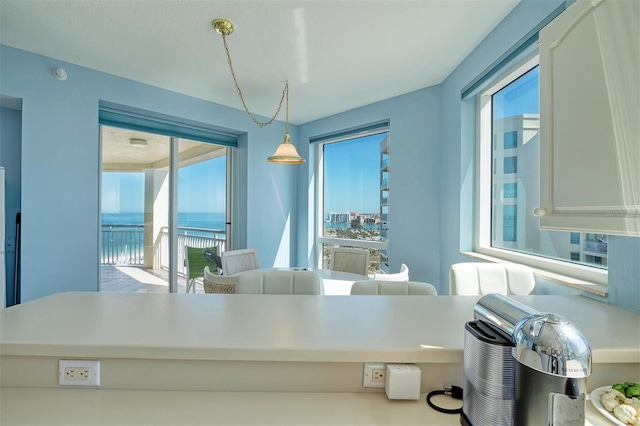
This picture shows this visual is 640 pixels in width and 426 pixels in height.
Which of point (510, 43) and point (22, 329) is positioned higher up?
point (510, 43)

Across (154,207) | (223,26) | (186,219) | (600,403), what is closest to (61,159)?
(154,207)

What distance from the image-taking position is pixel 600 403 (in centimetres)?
75

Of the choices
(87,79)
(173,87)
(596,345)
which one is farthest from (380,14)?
(87,79)

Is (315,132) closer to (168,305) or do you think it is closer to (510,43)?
(510,43)

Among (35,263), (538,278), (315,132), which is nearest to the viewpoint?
(538,278)

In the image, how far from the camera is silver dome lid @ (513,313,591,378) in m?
0.56

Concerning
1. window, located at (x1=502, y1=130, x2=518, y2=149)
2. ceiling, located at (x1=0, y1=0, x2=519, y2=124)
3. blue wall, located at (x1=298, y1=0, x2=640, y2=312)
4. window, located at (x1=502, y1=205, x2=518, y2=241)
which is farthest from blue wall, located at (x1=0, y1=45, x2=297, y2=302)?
window, located at (x1=502, y1=205, x2=518, y2=241)

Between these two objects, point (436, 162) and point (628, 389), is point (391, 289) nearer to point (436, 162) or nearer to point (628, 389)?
point (628, 389)

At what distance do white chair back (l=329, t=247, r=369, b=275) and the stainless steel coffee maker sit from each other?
238cm

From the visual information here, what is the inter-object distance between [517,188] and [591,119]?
1409mm

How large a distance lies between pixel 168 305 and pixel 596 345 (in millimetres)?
1334

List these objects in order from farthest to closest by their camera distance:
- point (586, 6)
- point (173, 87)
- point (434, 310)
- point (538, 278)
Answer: point (173, 87), point (538, 278), point (434, 310), point (586, 6)

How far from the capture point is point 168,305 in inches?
45.3

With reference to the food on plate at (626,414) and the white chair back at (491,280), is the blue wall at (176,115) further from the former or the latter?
the food on plate at (626,414)
